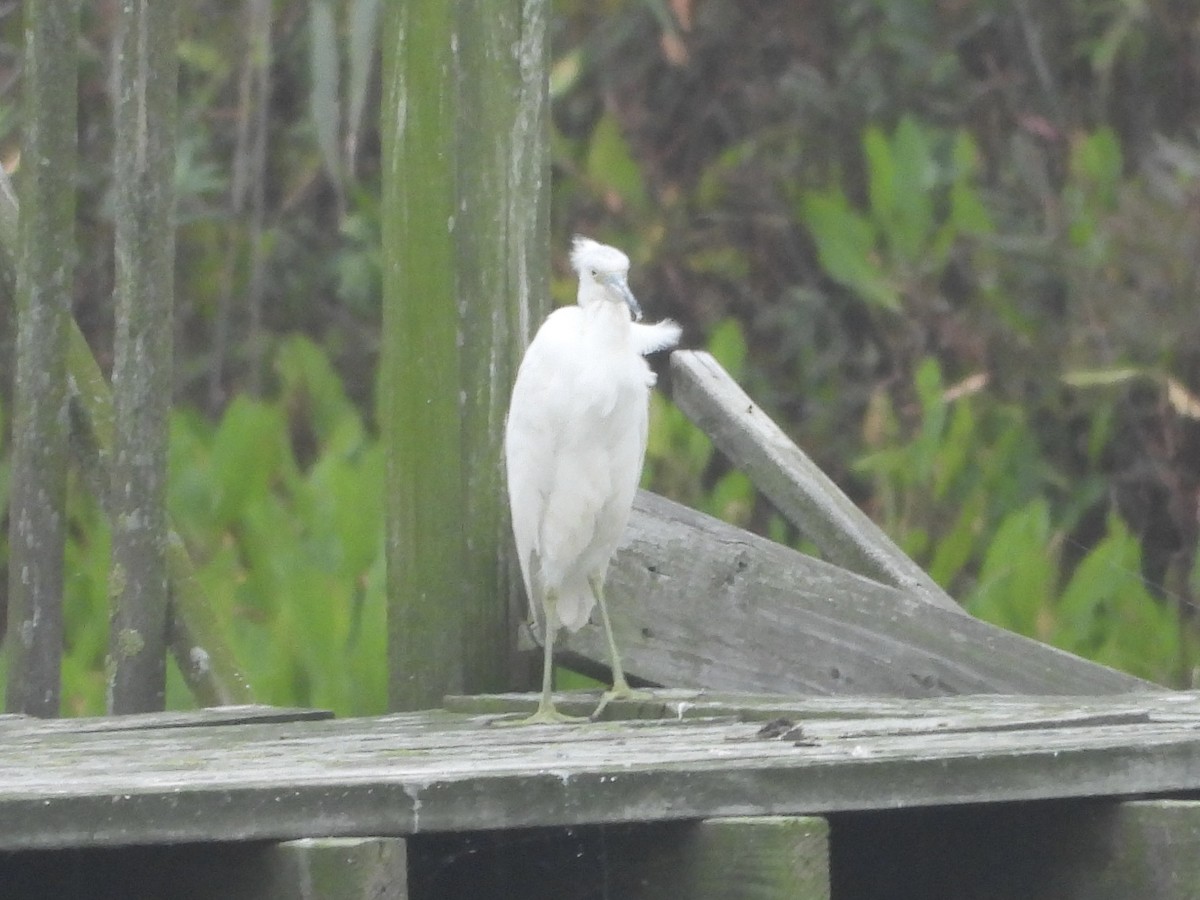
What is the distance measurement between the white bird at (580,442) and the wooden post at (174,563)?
52cm

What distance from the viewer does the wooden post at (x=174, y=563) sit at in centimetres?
362

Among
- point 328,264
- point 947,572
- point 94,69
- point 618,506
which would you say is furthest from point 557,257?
point 618,506

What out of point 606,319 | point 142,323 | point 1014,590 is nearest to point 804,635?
point 606,319

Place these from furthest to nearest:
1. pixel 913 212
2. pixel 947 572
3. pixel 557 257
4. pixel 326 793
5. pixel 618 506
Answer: pixel 557 257 < pixel 913 212 < pixel 947 572 < pixel 618 506 < pixel 326 793

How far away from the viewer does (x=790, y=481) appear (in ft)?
12.6

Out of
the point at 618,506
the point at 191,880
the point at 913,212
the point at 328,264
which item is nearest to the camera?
the point at 191,880

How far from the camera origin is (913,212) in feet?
22.9

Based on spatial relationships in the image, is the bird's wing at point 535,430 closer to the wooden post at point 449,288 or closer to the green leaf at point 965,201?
the wooden post at point 449,288

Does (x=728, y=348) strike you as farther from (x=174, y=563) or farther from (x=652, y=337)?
(x=174, y=563)

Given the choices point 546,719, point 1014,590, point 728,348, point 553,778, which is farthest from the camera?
point 728,348

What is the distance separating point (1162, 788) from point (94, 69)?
6.16 m

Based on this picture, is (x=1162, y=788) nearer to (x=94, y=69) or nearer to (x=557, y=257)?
(x=557, y=257)

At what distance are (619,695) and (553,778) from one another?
4.34 ft

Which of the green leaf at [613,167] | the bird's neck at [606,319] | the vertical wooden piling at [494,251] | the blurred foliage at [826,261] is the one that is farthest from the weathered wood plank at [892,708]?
the green leaf at [613,167]
